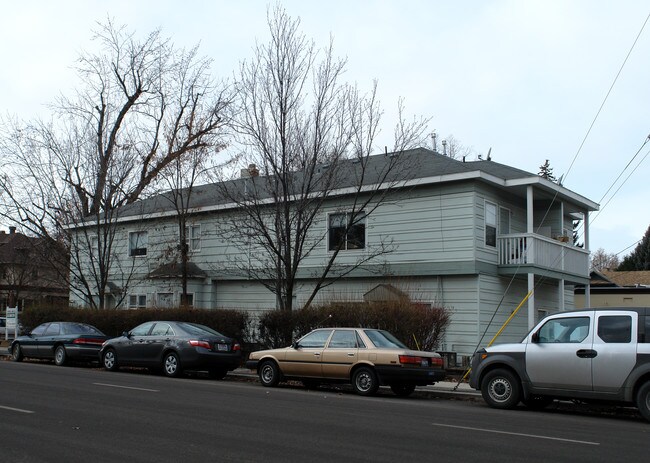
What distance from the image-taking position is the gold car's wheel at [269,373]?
16312 mm

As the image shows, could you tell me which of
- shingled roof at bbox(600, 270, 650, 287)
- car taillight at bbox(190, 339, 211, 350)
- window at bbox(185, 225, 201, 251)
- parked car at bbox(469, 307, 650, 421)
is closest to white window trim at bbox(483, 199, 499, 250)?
Result: parked car at bbox(469, 307, 650, 421)

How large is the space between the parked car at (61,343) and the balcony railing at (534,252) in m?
13.4

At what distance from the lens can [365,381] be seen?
14.9 metres

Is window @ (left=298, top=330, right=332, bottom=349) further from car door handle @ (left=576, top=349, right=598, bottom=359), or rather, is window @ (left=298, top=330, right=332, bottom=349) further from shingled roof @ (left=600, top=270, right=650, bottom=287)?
shingled roof @ (left=600, top=270, right=650, bottom=287)

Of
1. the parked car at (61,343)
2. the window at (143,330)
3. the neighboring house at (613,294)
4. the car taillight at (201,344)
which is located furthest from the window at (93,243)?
the neighboring house at (613,294)

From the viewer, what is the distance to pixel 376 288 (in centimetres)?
2284

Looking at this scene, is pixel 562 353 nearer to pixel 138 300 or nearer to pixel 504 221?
pixel 504 221

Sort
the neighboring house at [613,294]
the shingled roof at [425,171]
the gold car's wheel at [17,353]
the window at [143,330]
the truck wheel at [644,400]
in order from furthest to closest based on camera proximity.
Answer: the neighboring house at [613,294], the gold car's wheel at [17,353], the shingled roof at [425,171], the window at [143,330], the truck wheel at [644,400]

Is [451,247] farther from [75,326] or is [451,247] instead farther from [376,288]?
[75,326]

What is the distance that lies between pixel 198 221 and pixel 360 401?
1721cm

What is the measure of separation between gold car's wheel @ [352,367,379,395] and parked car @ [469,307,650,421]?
7.15 ft

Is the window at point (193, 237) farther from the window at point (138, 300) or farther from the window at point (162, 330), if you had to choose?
the window at point (162, 330)

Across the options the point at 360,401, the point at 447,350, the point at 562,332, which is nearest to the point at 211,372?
the point at 360,401

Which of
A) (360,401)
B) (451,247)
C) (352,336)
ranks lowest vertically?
(360,401)
